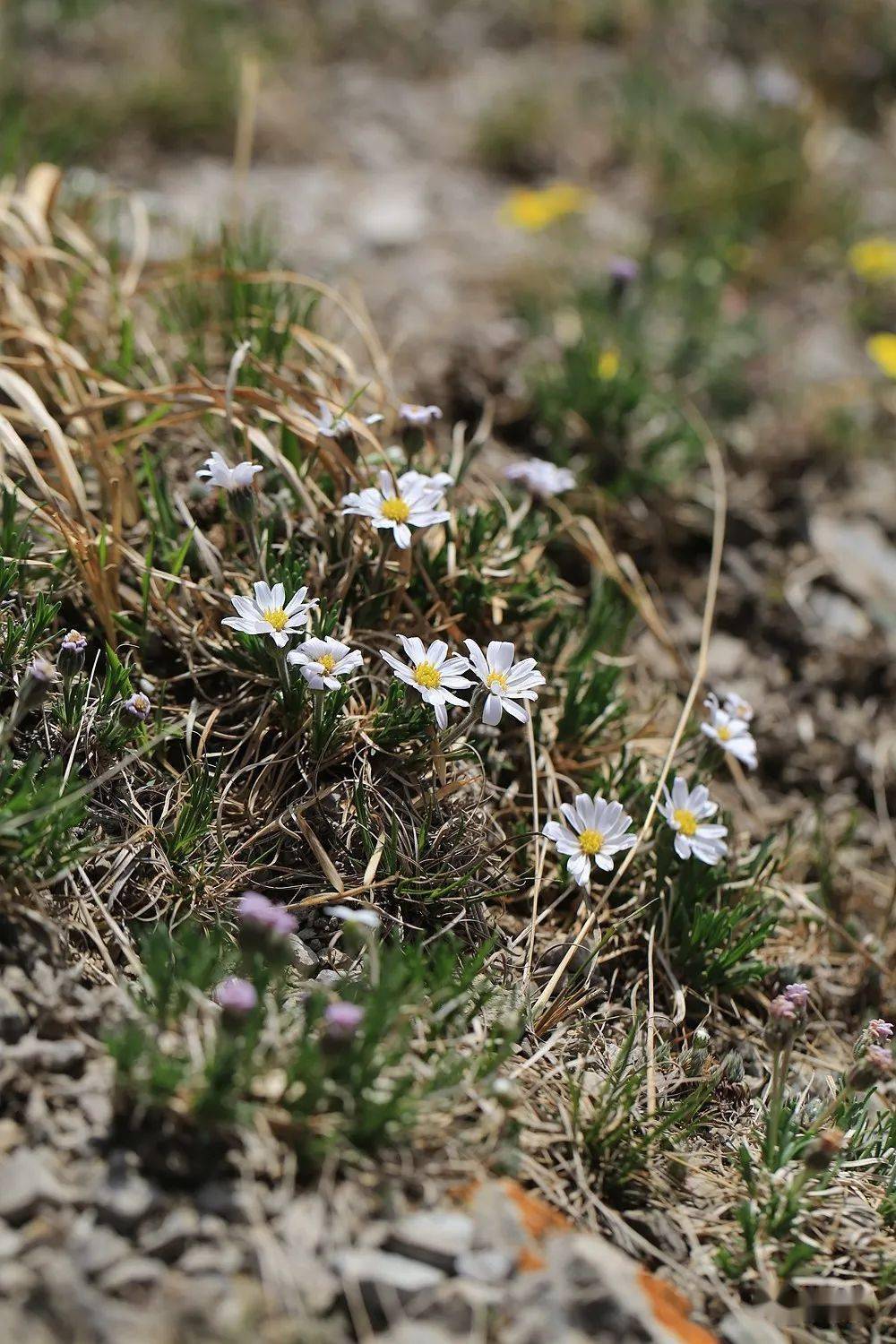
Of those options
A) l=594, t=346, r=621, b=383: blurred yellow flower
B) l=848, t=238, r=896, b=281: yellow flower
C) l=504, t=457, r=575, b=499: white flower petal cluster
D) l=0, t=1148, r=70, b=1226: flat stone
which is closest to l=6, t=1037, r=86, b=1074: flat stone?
l=0, t=1148, r=70, b=1226: flat stone

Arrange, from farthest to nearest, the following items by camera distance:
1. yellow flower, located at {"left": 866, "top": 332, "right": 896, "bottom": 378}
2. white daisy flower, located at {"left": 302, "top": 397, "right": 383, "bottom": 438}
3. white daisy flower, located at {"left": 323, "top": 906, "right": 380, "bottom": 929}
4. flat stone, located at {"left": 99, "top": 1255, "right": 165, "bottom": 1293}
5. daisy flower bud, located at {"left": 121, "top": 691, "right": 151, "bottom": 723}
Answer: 1. yellow flower, located at {"left": 866, "top": 332, "right": 896, "bottom": 378}
2. white daisy flower, located at {"left": 302, "top": 397, "right": 383, "bottom": 438}
3. daisy flower bud, located at {"left": 121, "top": 691, "right": 151, "bottom": 723}
4. white daisy flower, located at {"left": 323, "top": 906, "right": 380, "bottom": 929}
5. flat stone, located at {"left": 99, "top": 1255, "right": 165, "bottom": 1293}

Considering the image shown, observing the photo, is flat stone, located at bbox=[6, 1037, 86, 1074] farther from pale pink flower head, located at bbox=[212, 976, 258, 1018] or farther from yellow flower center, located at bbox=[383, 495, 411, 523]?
yellow flower center, located at bbox=[383, 495, 411, 523]

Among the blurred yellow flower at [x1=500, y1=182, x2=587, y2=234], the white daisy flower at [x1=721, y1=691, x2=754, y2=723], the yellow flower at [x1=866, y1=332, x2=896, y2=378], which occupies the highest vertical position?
the blurred yellow flower at [x1=500, y1=182, x2=587, y2=234]

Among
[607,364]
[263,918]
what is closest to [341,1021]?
[263,918]

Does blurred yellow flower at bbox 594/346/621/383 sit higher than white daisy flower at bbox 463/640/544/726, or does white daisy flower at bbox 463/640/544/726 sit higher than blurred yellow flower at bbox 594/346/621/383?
blurred yellow flower at bbox 594/346/621/383

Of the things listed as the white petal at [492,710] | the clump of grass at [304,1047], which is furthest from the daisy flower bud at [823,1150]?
the white petal at [492,710]

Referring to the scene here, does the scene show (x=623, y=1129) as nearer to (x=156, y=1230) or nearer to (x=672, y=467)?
(x=156, y=1230)

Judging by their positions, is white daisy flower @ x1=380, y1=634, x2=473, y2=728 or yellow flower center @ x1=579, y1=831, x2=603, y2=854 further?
yellow flower center @ x1=579, y1=831, x2=603, y2=854

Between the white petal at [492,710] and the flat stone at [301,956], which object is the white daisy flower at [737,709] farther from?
the flat stone at [301,956]
